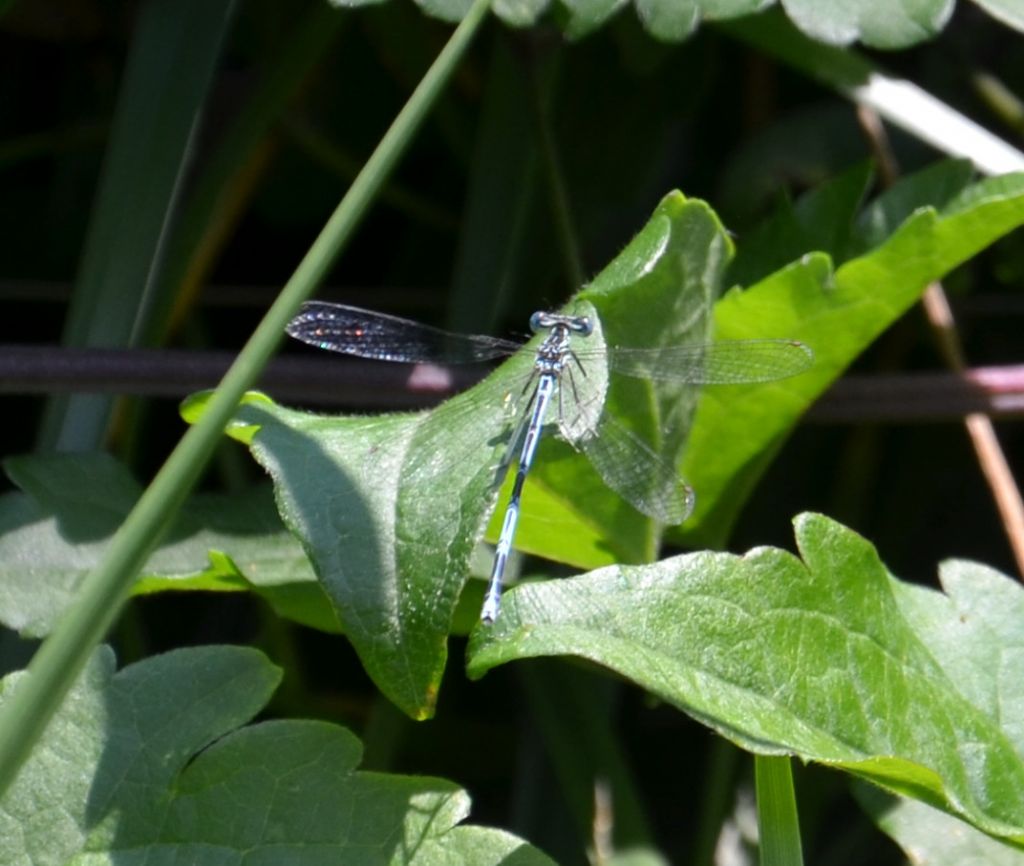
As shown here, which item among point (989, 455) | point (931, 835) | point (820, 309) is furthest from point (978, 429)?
point (931, 835)

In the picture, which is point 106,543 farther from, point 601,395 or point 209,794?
point 601,395

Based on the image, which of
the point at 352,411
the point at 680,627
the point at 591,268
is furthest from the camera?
the point at 591,268

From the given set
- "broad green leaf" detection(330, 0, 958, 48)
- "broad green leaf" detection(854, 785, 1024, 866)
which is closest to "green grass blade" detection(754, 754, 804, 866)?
"broad green leaf" detection(854, 785, 1024, 866)

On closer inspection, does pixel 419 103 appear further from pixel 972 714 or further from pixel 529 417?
pixel 972 714

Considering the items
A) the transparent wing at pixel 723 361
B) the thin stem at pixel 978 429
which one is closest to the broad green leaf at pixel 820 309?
the transparent wing at pixel 723 361

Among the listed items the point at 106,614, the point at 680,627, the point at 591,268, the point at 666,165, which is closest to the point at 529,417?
the point at 680,627
